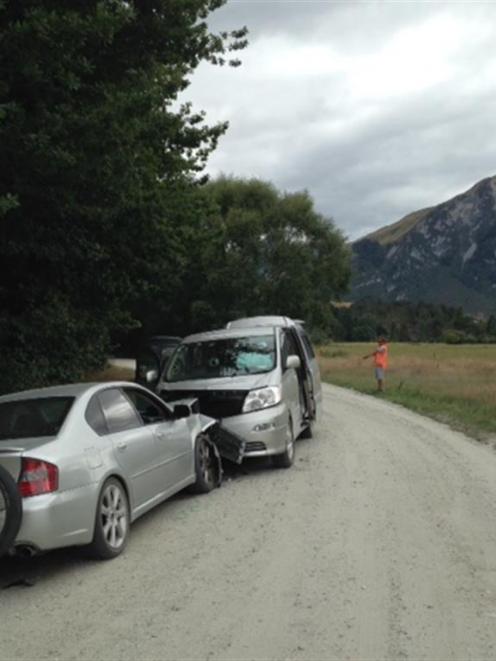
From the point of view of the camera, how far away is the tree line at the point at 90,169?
835 cm

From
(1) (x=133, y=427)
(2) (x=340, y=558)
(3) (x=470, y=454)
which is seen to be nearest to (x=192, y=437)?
(1) (x=133, y=427)

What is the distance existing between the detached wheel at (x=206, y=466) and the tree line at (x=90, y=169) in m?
3.32

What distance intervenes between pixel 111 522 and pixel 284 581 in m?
1.59

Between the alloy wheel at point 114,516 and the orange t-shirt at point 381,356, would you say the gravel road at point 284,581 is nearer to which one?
the alloy wheel at point 114,516

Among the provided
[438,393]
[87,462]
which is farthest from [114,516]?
[438,393]

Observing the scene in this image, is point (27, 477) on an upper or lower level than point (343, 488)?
upper

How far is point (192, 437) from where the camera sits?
8172 millimetres

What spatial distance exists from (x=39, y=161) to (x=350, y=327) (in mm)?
121290

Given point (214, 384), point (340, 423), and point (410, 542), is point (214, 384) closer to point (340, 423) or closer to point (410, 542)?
point (410, 542)

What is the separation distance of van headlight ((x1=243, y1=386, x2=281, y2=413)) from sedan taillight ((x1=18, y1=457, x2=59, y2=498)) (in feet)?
13.8

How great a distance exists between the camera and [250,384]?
964cm

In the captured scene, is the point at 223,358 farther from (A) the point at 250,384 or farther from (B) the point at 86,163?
(B) the point at 86,163

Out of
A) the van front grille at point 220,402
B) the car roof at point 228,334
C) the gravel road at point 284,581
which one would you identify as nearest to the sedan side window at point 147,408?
the gravel road at point 284,581

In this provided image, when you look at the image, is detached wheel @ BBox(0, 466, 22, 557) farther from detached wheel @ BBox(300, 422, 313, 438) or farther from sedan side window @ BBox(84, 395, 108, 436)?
detached wheel @ BBox(300, 422, 313, 438)
